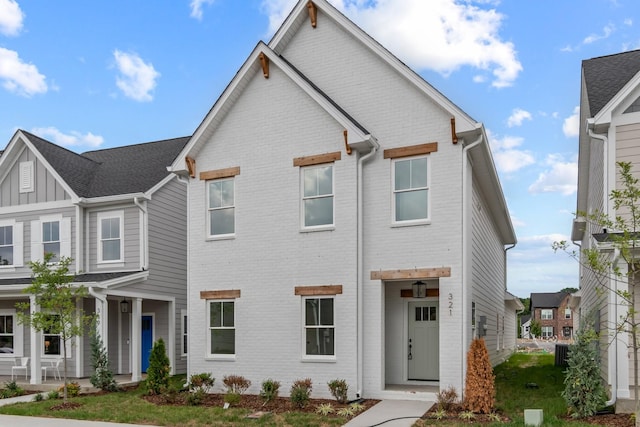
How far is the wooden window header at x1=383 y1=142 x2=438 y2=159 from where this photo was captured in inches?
540

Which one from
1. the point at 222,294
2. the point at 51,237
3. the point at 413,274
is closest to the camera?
the point at 413,274

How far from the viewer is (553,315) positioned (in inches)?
3371

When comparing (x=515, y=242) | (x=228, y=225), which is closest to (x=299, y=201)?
(x=228, y=225)

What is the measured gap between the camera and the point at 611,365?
11.2 meters

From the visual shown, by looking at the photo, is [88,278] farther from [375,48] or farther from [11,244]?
[375,48]

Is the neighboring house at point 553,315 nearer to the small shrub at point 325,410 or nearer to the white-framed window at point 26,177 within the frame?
the white-framed window at point 26,177

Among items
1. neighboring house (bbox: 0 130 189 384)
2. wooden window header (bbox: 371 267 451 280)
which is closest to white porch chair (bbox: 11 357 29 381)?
neighboring house (bbox: 0 130 189 384)

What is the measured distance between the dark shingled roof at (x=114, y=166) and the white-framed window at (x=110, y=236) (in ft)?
2.80

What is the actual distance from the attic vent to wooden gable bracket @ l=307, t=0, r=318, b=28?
11.7 m

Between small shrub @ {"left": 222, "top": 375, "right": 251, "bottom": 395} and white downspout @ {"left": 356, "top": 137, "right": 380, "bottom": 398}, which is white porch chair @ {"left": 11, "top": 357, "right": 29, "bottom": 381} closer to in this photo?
small shrub @ {"left": 222, "top": 375, "right": 251, "bottom": 395}

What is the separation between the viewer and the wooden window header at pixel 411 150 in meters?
13.7

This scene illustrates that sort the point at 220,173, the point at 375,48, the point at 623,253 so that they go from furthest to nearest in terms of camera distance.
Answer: the point at 220,173
the point at 375,48
the point at 623,253

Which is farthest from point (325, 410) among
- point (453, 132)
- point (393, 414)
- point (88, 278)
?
point (88, 278)

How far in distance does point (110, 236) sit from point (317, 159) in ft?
29.2
